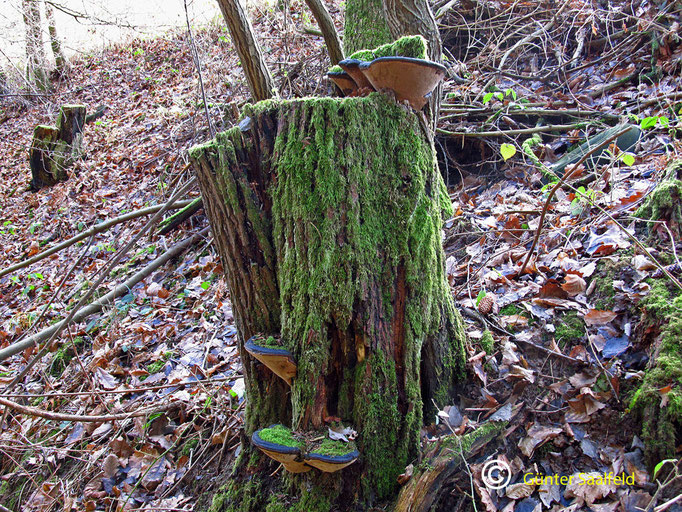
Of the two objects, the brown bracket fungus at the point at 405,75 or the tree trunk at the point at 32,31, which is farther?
the tree trunk at the point at 32,31

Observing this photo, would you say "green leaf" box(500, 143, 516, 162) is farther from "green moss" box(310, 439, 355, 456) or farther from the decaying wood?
"green moss" box(310, 439, 355, 456)

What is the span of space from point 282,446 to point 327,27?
4.60 m

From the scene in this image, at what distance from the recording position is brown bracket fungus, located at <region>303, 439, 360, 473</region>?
1.96 metres

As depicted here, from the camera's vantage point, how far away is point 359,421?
223cm

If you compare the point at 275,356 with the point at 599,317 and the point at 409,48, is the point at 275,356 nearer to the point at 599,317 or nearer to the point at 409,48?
the point at 409,48

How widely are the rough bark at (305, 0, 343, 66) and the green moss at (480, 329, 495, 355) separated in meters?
3.85

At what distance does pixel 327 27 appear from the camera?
4.96m

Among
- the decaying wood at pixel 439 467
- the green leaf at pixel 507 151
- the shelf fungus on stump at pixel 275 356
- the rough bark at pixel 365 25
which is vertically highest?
the rough bark at pixel 365 25

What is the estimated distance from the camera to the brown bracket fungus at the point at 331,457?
196cm

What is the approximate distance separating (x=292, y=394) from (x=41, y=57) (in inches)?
460

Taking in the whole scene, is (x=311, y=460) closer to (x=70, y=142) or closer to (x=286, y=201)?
(x=286, y=201)

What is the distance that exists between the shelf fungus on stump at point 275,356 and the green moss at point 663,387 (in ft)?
5.88


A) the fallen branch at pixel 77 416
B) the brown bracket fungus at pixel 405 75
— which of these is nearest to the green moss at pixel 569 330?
the brown bracket fungus at pixel 405 75

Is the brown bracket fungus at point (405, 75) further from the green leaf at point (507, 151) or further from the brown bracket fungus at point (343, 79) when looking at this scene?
the green leaf at point (507, 151)
